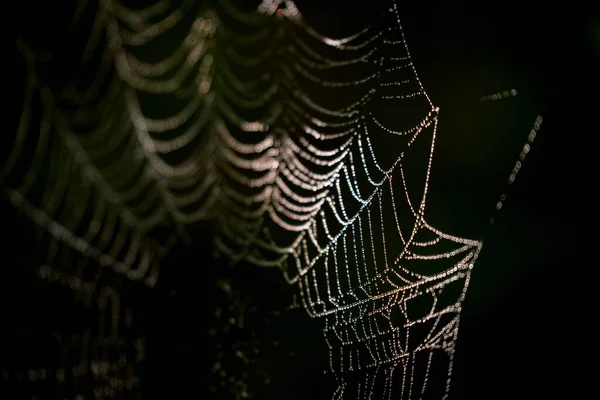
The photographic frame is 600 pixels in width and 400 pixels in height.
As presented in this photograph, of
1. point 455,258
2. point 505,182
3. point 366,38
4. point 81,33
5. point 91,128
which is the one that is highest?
point 81,33

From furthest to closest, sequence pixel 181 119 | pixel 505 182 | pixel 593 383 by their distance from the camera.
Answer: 1. pixel 505 182
2. pixel 181 119
3. pixel 593 383

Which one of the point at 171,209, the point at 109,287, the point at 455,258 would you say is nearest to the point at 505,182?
the point at 455,258

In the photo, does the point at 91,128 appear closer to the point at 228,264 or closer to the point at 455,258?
the point at 228,264

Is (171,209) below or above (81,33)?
below
